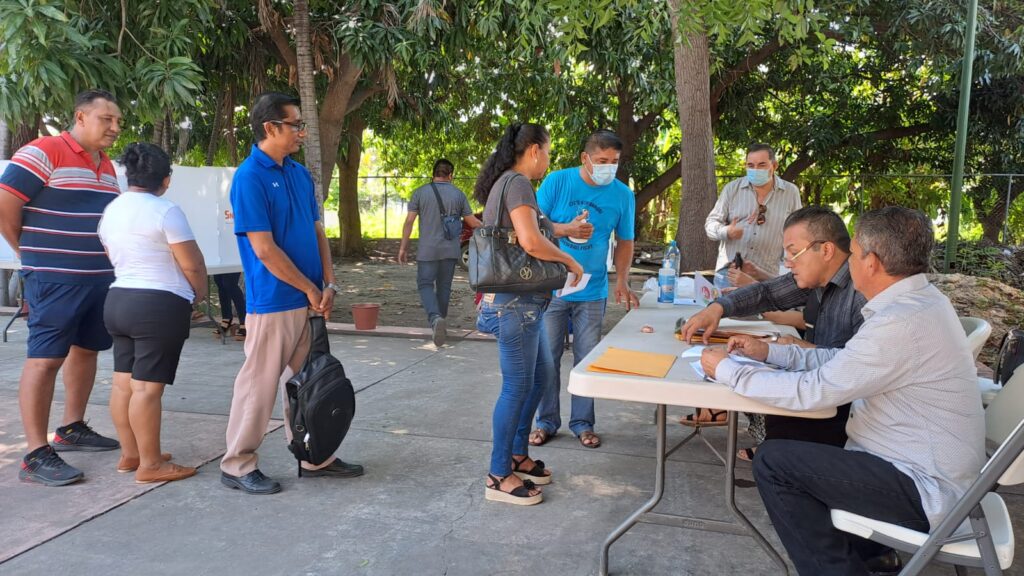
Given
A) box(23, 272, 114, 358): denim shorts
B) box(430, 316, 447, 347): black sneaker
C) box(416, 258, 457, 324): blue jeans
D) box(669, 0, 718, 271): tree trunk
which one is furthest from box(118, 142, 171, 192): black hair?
box(669, 0, 718, 271): tree trunk

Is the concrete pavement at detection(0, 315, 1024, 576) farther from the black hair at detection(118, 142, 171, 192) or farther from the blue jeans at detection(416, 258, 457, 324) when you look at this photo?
the blue jeans at detection(416, 258, 457, 324)

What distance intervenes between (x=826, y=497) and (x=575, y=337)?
7.15 feet

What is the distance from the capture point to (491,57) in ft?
39.2

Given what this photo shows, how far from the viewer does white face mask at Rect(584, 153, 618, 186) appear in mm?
4078

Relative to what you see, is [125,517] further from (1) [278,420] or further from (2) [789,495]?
(2) [789,495]

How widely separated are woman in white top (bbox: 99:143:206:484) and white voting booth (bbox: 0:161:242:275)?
13.1 ft

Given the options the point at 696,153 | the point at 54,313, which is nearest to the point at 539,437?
the point at 54,313

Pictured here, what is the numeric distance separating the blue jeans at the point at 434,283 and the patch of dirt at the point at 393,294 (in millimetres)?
903

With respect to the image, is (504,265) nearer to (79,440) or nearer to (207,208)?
(79,440)

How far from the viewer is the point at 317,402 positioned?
3477 millimetres

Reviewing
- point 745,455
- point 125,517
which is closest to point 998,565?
point 745,455

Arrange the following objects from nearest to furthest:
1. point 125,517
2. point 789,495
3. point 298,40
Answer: point 789,495 < point 125,517 < point 298,40

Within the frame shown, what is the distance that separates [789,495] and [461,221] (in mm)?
5283

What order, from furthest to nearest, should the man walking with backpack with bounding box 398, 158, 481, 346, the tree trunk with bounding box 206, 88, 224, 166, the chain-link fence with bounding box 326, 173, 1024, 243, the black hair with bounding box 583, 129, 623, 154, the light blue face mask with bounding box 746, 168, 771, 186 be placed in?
the chain-link fence with bounding box 326, 173, 1024, 243
the tree trunk with bounding box 206, 88, 224, 166
the man walking with backpack with bounding box 398, 158, 481, 346
the light blue face mask with bounding box 746, 168, 771, 186
the black hair with bounding box 583, 129, 623, 154
